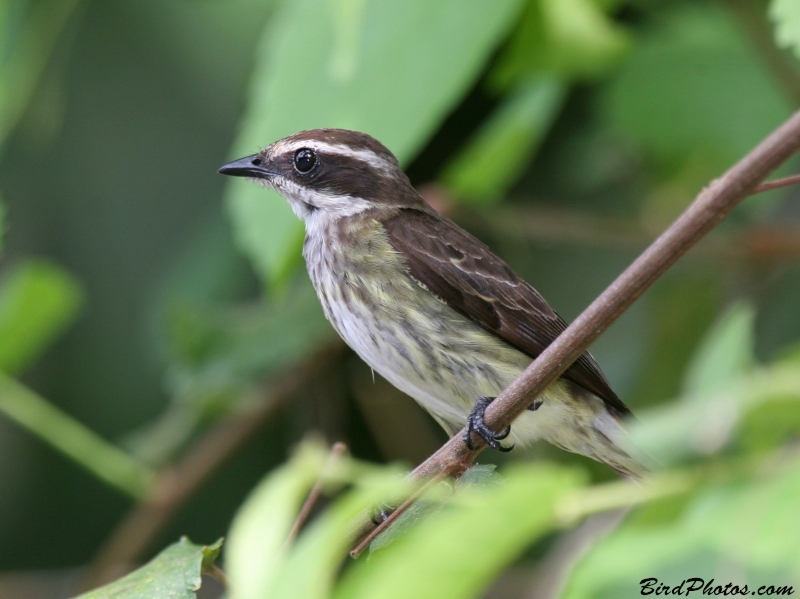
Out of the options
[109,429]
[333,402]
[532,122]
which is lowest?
[109,429]

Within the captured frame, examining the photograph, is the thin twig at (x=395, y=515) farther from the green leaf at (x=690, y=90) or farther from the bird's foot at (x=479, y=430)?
the green leaf at (x=690, y=90)

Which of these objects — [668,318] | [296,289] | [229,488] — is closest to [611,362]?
[668,318]

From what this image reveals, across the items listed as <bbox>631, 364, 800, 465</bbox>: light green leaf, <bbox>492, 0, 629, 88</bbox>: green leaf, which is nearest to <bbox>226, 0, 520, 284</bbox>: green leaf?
<bbox>492, 0, 629, 88</bbox>: green leaf

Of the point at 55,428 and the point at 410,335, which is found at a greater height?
the point at 410,335

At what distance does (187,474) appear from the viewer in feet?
14.6

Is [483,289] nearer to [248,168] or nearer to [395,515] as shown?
[248,168]

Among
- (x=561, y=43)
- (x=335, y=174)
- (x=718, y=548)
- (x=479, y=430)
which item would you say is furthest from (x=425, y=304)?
(x=718, y=548)

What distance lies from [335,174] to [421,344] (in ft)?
2.98

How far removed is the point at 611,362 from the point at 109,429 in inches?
95.6

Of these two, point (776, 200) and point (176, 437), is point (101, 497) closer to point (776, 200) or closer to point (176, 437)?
point (176, 437)

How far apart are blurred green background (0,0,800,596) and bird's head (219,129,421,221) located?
0.26 metres

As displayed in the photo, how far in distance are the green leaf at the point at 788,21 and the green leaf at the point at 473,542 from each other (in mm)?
995

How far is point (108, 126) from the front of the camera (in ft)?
16.9

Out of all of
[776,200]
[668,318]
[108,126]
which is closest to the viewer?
[668,318]
